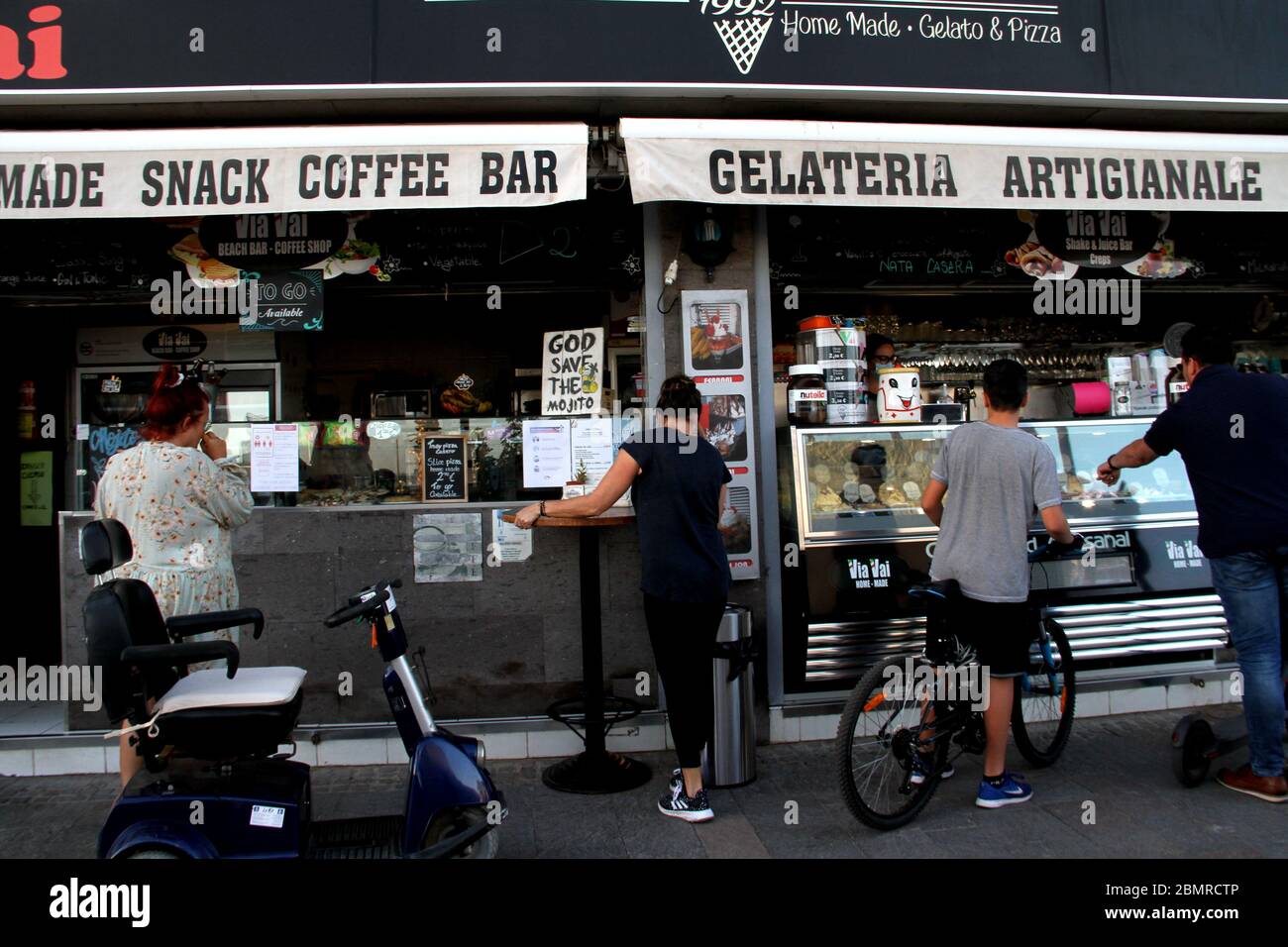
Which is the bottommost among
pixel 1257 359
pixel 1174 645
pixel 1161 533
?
pixel 1174 645

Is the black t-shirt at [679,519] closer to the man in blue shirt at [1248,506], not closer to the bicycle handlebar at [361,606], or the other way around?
the bicycle handlebar at [361,606]

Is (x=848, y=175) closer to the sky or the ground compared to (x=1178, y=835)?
closer to the sky

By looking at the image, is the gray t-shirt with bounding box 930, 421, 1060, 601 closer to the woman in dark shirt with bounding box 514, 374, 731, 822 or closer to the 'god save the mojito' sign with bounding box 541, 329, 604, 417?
the woman in dark shirt with bounding box 514, 374, 731, 822

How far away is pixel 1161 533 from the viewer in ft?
18.6

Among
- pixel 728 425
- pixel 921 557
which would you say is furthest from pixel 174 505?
pixel 921 557

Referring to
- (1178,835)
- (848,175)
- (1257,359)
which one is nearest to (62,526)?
(848,175)

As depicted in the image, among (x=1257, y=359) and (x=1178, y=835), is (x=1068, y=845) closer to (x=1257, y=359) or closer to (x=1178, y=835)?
(x=1178, y=835)

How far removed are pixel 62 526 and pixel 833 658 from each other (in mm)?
4385

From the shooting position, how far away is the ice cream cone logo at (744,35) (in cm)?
518

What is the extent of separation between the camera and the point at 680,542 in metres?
4.07

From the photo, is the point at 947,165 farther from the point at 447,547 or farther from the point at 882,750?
the point at 447,547

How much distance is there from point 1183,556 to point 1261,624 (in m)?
1.66

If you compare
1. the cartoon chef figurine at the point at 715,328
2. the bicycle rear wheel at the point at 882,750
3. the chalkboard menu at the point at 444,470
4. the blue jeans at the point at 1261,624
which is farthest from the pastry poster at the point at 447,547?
the blue jeans at the point at 1261,624
